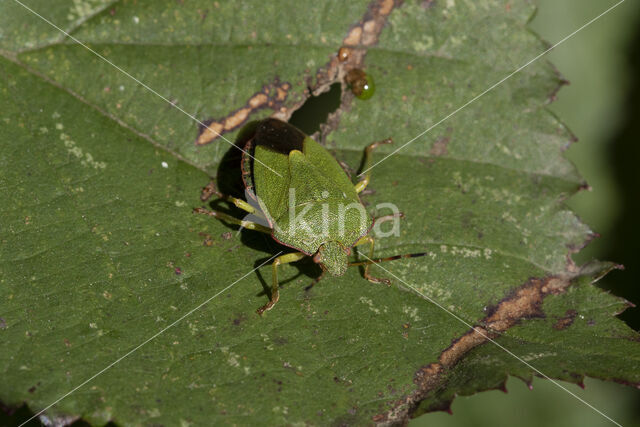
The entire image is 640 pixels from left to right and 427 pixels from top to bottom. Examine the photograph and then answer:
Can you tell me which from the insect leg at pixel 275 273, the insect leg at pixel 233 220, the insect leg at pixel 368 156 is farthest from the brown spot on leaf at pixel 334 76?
the insect leg at pixel 275 273

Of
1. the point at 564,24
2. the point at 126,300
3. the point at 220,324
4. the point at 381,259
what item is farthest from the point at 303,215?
the point at 564,24

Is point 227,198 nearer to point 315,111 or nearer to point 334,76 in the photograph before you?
point 315,111

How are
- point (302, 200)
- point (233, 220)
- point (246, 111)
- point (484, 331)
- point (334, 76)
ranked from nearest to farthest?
point (484, 331) → point (233, 220) → point (302, 200) → point (246, 111) → point (334, 76)

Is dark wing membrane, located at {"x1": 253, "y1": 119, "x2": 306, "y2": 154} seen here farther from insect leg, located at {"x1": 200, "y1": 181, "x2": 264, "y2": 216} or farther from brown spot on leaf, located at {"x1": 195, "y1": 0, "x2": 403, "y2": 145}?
insect leg, located at {"x1": 200, "y1": 181, "x2": 264, "y2": 216}

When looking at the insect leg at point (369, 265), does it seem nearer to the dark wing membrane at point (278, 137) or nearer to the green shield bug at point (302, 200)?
the green shield bug at point (302, 200)

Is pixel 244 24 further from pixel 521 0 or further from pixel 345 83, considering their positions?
pixel 521 0

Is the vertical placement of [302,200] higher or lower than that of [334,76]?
lower

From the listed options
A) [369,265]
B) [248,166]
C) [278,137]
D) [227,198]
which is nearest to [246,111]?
[278,137]
